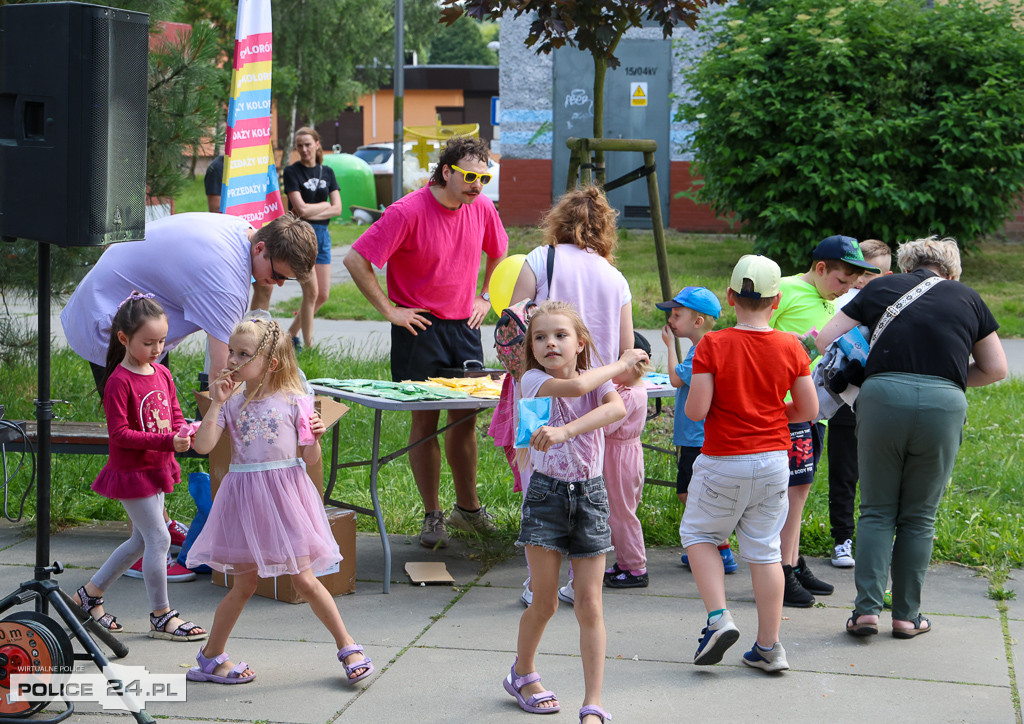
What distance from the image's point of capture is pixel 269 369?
4070mm

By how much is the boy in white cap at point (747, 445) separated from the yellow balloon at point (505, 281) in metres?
1.18

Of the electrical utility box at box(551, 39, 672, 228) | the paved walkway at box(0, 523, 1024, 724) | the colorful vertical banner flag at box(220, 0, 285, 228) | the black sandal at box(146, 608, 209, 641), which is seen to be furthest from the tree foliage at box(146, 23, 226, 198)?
the electrical utility box at box(551, 39, 672, 228)

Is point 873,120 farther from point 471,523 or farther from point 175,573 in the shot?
point 175,573

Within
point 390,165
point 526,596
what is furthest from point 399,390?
point 390,165

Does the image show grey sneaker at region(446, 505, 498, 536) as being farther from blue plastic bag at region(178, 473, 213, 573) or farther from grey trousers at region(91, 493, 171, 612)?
grey trousers at region(91, 493, 171, 612)

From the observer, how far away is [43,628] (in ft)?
12.3

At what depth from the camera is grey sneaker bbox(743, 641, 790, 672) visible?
426 centimetres

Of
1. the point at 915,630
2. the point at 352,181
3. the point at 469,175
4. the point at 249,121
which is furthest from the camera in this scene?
the point at 352,181

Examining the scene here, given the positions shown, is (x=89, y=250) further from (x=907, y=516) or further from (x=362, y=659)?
(x=907, y=516)

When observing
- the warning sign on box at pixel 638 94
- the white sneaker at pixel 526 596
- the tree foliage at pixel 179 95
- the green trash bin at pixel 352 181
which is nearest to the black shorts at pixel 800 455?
the white sneaker at pixel 526 596

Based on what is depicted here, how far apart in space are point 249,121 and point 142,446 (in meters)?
4.16

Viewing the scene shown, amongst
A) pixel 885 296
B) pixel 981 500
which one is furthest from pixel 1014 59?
pixel 885 296

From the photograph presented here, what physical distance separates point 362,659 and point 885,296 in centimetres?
258

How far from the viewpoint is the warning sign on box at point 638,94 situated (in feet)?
67.1
